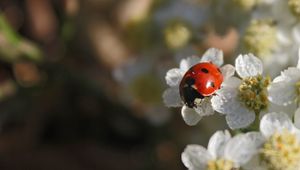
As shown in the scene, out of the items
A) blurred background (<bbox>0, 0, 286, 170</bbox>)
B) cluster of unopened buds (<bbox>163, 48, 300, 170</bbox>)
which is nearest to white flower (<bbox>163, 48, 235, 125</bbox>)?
cluster of unopened buds (<bbox>163, 48, 300, 170</bbox>)

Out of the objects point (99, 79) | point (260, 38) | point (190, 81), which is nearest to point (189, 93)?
point (190, 81)

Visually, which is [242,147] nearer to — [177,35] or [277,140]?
[277,140]

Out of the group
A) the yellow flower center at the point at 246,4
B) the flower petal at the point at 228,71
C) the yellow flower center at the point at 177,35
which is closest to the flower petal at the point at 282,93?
the flower petal at the point at 228,71

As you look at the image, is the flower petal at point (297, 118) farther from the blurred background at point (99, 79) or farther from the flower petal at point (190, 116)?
the blurred background at point (99, 79)

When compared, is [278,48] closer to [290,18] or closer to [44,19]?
[290,18]

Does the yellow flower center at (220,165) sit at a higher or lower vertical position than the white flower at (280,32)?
lower

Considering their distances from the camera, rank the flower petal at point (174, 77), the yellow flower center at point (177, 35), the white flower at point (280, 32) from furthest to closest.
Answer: the yellow flower center at point (177, 35), the white flower at point (280, 32), the flower petal at point (174, 77)
